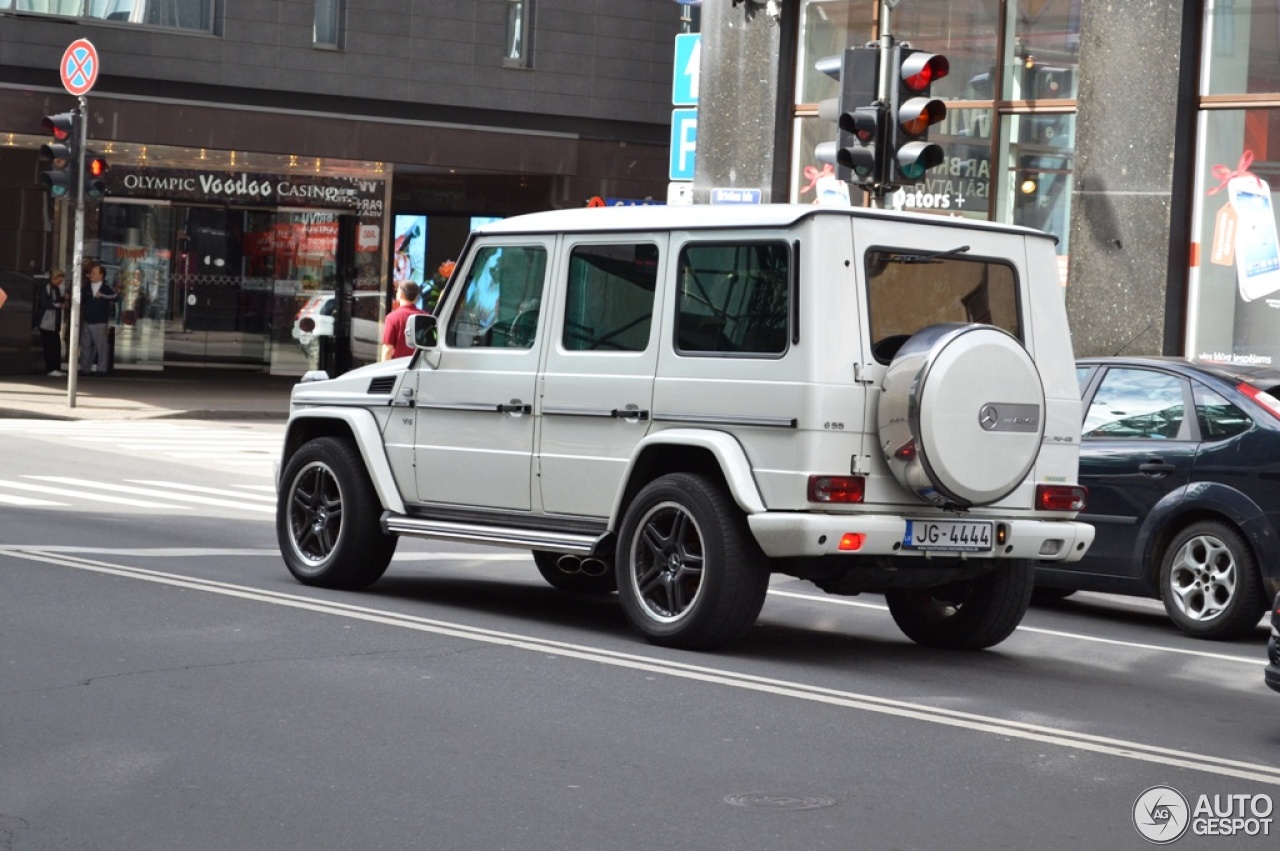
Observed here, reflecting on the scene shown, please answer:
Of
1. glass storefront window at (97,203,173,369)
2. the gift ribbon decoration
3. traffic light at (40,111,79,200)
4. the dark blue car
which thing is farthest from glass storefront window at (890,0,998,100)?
glass storefront window at (97,203,173,369)

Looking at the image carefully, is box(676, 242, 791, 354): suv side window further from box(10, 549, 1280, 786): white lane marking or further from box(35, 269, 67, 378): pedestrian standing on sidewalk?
box(35, 269, 67, 378): pedestrian standing on sidewalk

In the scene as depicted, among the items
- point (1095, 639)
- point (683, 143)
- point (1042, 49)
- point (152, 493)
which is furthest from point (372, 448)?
point (683, 143)

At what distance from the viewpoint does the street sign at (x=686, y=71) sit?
2308cm

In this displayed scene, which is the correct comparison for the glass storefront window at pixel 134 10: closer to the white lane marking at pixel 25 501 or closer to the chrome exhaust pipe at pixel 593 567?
the white lane marking at pixel 25 501

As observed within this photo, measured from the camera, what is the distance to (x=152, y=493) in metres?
16.3

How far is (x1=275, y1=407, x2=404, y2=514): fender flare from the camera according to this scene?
10.3m

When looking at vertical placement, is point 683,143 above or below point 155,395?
above

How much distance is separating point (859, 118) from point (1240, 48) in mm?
6173

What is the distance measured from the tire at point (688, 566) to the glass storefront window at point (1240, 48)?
35.0ft

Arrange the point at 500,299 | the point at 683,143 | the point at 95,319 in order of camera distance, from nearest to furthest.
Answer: the point at 500,299 → the point at 683,143 → the point at 95,319

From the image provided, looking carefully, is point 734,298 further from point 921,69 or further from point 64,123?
point 64,123

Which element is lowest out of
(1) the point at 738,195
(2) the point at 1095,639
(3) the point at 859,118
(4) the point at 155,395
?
(2) the point at 1095,639

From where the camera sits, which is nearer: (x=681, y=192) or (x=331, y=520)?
(x=331, y=520)

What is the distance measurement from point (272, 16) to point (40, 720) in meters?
24.9
